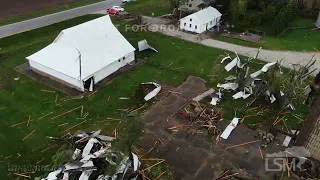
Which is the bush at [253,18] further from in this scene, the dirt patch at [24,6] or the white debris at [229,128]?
the dirt patch at [24,6]

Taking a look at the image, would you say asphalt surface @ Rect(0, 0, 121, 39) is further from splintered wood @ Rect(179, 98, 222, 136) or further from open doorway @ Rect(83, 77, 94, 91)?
splintered wood @ Rect(179, 98, 222, 136)

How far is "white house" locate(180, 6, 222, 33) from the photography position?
131 feet

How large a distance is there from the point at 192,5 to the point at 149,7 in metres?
9.31

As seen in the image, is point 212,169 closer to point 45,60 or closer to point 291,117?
point 291,117

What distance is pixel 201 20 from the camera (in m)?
40.0

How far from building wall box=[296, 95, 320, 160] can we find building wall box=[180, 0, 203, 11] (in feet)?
100

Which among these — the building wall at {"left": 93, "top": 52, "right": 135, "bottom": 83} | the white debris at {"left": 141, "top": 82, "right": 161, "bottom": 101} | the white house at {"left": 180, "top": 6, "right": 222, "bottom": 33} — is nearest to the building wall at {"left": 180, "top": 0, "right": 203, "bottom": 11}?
the white house at {"left": 180, "top": 6, "right": 222, "bottom": 33}

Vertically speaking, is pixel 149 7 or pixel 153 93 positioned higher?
pixel 149 7

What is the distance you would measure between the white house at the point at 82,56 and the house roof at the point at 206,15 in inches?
528

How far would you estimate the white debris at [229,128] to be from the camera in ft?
70.1

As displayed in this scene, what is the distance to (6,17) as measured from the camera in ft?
140

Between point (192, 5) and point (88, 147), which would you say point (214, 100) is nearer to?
point (88, 147)

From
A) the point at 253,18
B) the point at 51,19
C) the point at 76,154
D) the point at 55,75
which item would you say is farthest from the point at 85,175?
the point at 253,18

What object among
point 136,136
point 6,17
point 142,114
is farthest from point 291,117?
point 6,17
